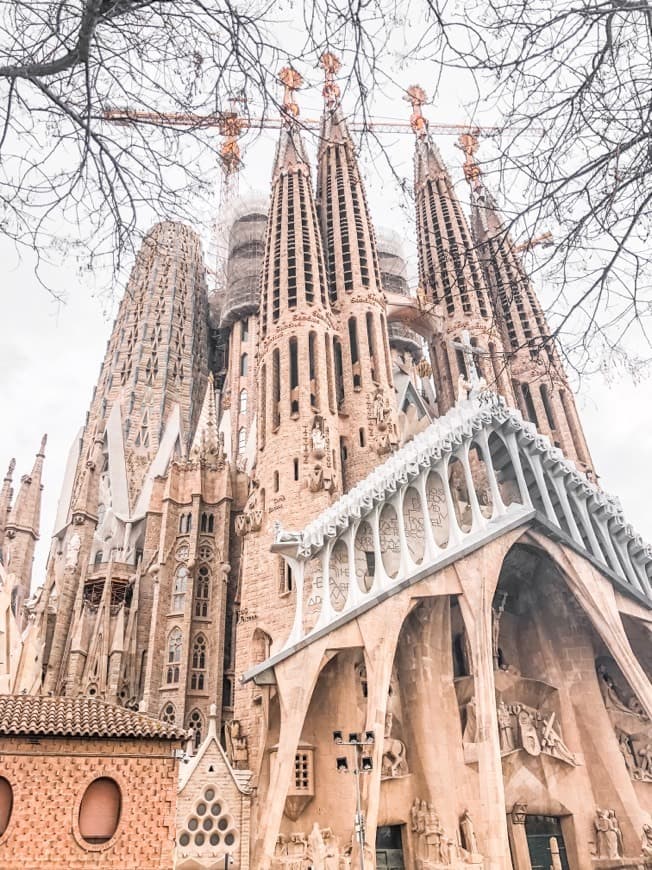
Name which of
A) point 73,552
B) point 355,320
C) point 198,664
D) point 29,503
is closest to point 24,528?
point 29,503

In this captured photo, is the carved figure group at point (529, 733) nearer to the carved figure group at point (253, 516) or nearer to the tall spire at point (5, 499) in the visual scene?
the carved figure group at point (253, 516)

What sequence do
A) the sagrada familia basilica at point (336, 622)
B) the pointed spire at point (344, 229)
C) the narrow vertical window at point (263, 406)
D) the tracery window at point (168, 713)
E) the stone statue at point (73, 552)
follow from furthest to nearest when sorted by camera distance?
the pointed spire at point (344, 229)
the stone statue at point (73, 552)
the narrow vertical window at point (263, 406)
the tracery window at point (168, 713)
the sagrada familia basilica at point (336, 622)

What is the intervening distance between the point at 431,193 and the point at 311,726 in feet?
104

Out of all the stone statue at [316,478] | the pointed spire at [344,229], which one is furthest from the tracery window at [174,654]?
the pointed spire at [344,229]

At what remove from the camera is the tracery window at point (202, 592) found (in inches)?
1128

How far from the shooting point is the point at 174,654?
89.5ft

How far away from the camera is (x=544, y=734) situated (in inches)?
834

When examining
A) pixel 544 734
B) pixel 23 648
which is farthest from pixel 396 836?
pixel 23 648

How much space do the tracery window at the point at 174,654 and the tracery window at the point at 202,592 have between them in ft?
3.97

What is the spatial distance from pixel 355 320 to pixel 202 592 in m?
13.8

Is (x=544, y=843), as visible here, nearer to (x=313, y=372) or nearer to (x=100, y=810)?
(x=100, y=810)

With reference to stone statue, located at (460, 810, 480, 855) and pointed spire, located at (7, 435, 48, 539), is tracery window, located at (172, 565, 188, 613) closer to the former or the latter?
pointed spire, located at (7, 435, 48, 539)

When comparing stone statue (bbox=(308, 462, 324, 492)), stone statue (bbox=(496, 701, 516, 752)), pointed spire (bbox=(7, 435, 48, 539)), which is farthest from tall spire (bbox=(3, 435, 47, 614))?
stone statue (bbox=(496, 701, 516, 752))

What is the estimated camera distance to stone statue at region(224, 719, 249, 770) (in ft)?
66.9
